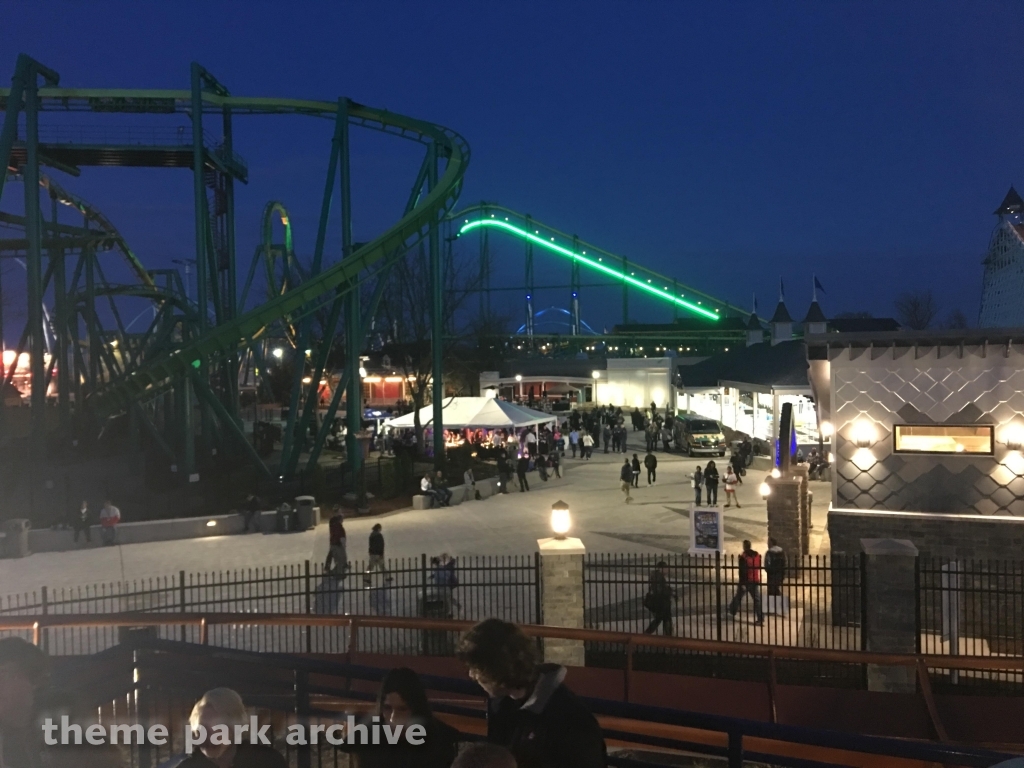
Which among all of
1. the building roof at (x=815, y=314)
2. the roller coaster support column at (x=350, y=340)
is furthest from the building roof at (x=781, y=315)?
the roller coaster support column at (x=350, y=340)

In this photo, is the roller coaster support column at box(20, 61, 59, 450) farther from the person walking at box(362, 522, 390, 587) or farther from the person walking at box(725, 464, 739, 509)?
the person walking at box(725, 464, 739, 509)

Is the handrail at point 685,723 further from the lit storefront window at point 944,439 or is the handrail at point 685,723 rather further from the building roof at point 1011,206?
the building roof at point 1011,206

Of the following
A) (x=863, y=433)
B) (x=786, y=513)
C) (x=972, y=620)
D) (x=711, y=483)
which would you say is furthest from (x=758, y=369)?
(x=972, y=620)

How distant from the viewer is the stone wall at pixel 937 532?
10.5 meters

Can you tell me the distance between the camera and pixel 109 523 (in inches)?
630

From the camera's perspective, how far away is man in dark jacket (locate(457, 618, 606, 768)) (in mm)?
2779

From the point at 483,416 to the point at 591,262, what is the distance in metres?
47.0

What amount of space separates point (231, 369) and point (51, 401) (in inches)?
865

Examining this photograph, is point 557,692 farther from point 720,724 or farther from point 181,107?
point 181,107

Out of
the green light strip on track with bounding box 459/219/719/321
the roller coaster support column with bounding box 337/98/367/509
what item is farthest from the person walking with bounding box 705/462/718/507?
the green light strip on track with bounding box 459/219/719/321

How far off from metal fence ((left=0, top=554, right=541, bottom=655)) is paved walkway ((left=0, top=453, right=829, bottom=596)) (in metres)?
1.29

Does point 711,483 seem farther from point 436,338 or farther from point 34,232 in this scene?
point 34,232

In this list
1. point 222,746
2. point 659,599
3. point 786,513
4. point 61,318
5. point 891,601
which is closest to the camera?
point 222,746

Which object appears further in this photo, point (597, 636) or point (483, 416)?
point (483, 416)
